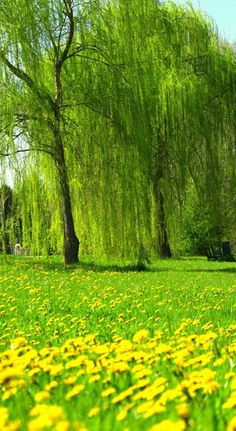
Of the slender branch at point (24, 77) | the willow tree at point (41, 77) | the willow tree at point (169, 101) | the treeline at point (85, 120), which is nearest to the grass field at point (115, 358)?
the treeline at point (85, 120)

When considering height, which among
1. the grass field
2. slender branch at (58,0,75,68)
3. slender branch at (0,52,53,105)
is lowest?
the grass field

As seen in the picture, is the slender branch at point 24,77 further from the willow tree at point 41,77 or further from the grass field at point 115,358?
the grass field at point 115,358

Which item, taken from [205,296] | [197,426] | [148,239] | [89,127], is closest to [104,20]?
[89,127]

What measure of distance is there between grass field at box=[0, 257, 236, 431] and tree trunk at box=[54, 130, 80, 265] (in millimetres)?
2720

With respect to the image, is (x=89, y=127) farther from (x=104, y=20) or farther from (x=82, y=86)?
(x=104, y=20)

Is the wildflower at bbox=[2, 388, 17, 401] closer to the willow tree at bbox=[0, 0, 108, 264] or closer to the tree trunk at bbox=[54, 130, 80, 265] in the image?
the willow tree at bbox=[0, 0, 108, 264]

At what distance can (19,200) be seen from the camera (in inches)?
485

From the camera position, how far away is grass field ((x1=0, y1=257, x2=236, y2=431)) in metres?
1.68

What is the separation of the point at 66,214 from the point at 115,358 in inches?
406

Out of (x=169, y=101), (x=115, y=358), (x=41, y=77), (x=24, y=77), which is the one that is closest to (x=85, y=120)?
(x=41, y=77)

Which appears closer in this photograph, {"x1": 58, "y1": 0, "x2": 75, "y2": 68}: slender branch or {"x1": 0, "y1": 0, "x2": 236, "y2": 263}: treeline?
{"x1": 0, "y1": 0, "x2": 236, "y2": 263}: treeline

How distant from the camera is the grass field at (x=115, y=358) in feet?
5.52

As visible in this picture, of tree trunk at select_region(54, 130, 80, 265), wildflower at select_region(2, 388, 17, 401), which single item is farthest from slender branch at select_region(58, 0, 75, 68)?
wildflower at select_region(2, 388, 17, 401)

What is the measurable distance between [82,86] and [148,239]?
150 inches
